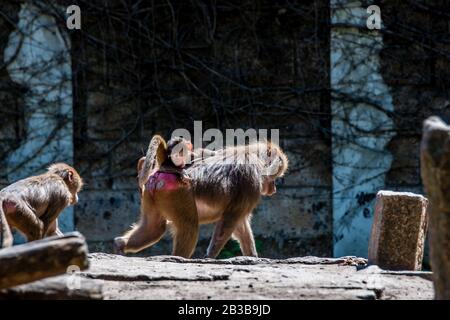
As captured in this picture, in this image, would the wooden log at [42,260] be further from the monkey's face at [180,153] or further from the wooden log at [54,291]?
the monkey's face at [180,153]

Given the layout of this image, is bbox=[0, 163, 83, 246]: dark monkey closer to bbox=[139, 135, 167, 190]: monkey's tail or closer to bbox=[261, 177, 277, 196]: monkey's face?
bbox=[139, 135, 167, 190]: monkey's tail

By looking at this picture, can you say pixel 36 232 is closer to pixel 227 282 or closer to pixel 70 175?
pixel 70 175

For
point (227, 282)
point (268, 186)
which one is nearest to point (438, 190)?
point (227, 282)

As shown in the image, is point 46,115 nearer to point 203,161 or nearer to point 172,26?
point 172,26

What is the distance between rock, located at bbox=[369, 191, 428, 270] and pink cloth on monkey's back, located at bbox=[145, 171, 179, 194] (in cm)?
203

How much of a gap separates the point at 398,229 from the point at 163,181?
2248mm

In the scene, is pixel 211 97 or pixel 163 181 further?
pixel 211 97

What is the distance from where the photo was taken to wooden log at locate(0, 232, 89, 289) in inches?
137

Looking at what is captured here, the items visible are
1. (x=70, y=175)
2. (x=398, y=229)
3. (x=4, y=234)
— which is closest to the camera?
(x=398, y=229)

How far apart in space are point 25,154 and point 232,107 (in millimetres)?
2277

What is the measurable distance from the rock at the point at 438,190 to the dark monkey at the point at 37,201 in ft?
11.6

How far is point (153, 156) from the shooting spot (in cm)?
714

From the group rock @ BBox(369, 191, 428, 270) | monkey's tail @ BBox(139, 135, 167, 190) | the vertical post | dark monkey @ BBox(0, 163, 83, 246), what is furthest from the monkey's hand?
the vertical post

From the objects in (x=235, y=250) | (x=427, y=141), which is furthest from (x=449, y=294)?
(x=235, y=250)
